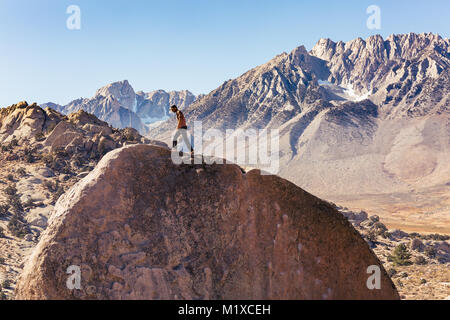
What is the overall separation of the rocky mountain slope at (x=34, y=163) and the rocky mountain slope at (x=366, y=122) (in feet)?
125

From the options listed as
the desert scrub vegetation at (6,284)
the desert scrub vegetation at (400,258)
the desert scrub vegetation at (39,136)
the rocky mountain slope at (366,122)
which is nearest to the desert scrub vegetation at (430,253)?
the desert scrub vegetation at (400,258)

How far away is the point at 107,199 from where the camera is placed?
6.98 meters

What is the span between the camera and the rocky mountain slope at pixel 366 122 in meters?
80.2

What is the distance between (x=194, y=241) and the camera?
22.6 ft

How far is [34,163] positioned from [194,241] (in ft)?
75.7

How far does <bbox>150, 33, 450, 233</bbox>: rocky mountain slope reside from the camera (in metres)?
80.2

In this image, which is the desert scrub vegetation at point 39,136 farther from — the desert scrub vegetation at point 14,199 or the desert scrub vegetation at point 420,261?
the desert scrub vegetation at point 420,261

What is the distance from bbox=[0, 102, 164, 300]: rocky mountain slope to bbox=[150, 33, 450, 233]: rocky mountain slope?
3822cm

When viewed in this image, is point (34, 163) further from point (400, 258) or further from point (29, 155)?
point (400, 258)

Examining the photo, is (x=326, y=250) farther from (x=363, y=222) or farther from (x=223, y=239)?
(x=363, y=222)

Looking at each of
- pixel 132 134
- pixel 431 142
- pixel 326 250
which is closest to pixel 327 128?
pixel 431 142

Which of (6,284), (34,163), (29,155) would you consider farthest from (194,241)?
(29,155)

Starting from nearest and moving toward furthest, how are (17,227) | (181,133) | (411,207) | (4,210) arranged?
1. (181,133)
2. (17,227)
3. (4,210)
4. (411,207)

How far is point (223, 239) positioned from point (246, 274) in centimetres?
71
